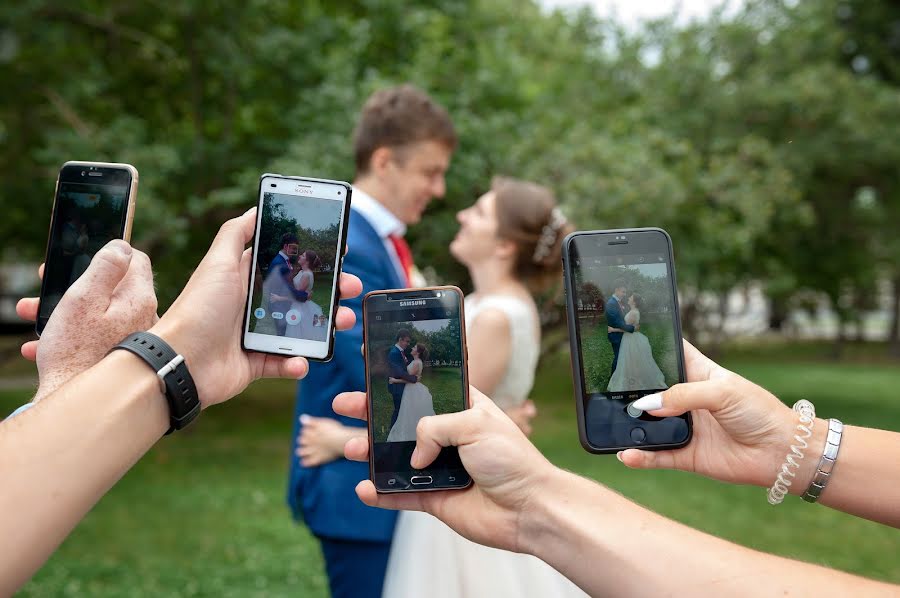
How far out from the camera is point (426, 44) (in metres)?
9.44

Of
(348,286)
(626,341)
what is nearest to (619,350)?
(626,341)

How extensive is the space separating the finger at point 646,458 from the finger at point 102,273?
45.5 inches

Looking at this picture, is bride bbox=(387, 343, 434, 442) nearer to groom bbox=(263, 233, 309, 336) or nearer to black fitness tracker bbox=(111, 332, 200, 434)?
groom bbox=(263, 233, 309, 336)

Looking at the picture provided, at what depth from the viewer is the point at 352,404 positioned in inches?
70.9

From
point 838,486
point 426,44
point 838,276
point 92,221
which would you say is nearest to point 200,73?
point 426,44

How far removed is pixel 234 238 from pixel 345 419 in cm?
128

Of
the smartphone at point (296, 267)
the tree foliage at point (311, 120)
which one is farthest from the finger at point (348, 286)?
the tree foliage at point (311, 120)

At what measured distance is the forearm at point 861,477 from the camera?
187 cm

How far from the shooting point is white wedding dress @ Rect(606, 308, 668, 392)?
1.82m

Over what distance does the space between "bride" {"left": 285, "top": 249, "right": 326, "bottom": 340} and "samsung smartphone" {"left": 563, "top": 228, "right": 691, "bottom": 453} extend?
57cm

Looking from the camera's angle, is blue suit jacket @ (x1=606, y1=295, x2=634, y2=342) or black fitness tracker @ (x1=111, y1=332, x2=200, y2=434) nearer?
black fitness tracker @ (x1=111, y1=332, x2=200, y2=434)

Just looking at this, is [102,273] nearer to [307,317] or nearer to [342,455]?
[307,317]

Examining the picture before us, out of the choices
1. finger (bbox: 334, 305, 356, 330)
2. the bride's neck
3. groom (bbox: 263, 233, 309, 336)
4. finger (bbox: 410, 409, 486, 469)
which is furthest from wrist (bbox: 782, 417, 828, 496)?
the bride's neck

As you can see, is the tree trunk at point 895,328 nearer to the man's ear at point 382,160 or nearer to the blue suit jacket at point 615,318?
the man's ear at point 382,160
